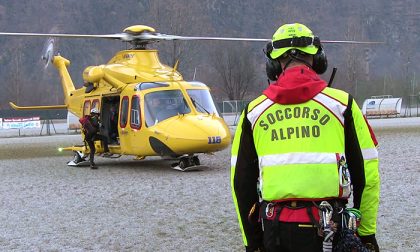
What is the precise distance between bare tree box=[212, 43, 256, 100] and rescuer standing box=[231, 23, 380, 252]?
5862 centimetres

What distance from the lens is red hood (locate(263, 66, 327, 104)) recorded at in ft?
9.96

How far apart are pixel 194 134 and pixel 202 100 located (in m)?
1.35

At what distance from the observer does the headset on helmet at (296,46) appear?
3.20 meters

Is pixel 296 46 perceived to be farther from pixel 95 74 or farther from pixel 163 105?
pixel 95 74

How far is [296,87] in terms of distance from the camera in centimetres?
303

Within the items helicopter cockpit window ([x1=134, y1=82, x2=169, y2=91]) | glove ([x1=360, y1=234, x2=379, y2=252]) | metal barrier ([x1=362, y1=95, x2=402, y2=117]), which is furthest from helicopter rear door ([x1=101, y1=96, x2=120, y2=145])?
metal barrier ([x1=362, y1=95, x2=402, y2=117])

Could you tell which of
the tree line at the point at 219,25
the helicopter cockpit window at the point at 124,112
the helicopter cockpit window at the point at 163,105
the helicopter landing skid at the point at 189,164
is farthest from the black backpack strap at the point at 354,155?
the tree line at the point at 219,25

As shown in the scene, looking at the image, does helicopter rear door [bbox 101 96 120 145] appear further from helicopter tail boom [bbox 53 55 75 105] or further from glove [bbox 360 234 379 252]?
glove [bbox 360 234 379 252]

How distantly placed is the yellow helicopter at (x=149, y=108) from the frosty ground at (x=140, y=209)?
62 centimetres

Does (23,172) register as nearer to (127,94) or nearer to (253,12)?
(127,94)

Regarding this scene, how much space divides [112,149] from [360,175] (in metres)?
13.0

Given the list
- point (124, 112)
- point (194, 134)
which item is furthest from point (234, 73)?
point (194, 134)

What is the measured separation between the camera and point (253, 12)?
119m

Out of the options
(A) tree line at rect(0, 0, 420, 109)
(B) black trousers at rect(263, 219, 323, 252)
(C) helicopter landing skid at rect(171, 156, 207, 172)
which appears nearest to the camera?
(B) black trousers at rect(263, 219, 323, 252)
